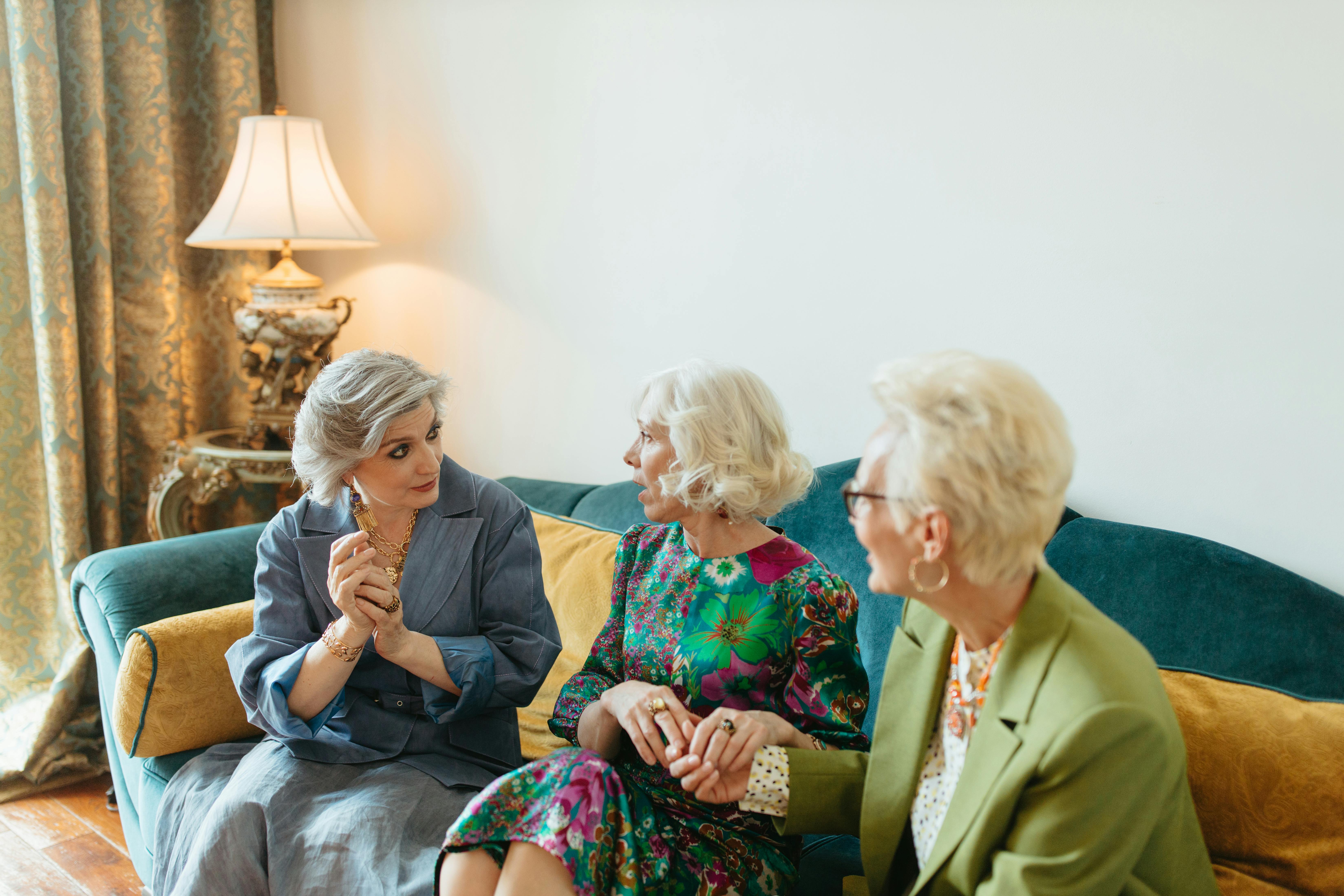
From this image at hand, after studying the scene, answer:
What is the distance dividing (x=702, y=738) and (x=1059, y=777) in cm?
45

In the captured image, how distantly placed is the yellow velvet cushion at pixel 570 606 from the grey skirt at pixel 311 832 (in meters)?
0.41

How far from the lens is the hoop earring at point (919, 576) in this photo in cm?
104

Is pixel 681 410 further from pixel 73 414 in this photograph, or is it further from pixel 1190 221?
pixel 73 414

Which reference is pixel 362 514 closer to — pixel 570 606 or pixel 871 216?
pixel 570 606

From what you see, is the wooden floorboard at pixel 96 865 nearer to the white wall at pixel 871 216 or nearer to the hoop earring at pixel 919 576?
the white wall at pixel 871 216

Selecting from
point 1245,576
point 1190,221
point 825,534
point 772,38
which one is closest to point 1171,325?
point 1190,221

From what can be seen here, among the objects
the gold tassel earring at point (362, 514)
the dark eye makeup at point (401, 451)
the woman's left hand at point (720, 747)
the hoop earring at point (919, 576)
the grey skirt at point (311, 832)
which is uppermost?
the hoop earring at point (919, 576)

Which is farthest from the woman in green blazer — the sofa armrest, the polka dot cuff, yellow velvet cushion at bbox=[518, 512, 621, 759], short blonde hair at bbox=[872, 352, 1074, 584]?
the sofa armrest

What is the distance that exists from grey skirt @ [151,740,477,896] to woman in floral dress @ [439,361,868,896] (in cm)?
20

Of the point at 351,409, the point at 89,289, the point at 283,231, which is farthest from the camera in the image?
the point at 89,289

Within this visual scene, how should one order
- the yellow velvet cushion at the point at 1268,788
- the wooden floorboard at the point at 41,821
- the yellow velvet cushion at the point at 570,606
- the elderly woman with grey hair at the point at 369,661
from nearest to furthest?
the yellow velvet cushion at the point at 1268,788 → the elderly woman with grey hair at the point at 369,661 → the yellow velvet cushion at the point at 570,606 → the wooden floorboard at the point at 41,821

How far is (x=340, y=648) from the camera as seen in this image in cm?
148

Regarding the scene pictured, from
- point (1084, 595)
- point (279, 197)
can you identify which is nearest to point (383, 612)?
point (1084, 595)

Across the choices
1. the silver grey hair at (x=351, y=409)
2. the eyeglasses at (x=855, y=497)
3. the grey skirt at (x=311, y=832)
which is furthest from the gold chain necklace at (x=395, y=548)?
the eyeglasses at (x=855, y=497)
